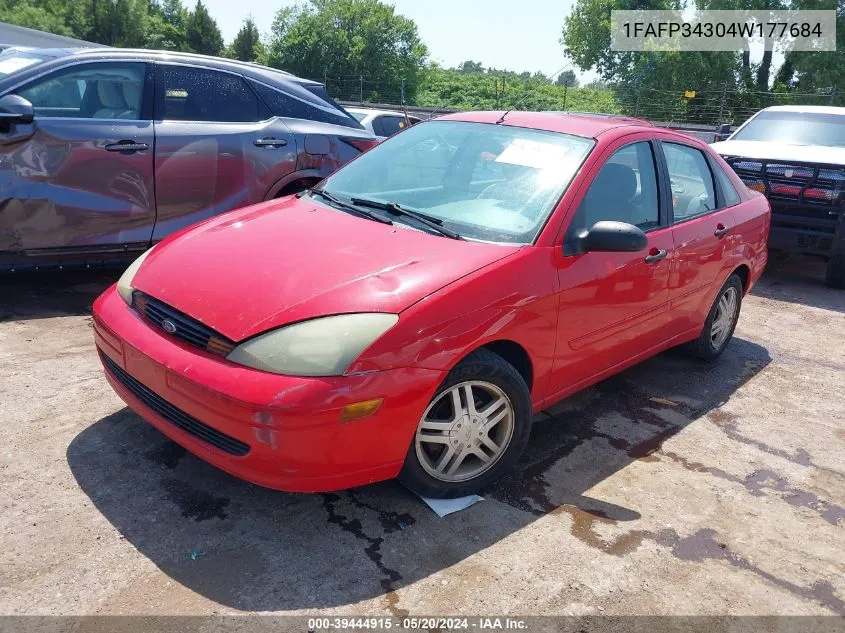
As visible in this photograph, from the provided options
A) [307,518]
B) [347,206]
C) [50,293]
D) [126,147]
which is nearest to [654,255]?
[347,206]

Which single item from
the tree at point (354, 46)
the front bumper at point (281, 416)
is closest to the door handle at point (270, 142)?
the front bumper at point (281, 416)

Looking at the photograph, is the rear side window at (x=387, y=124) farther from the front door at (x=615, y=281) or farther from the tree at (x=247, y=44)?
the tree at (x=247, y=44)

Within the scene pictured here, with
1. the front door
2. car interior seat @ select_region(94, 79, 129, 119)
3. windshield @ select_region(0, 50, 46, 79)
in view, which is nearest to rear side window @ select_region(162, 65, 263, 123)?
car interior seat @ select_region(94, 79, 129, 119)

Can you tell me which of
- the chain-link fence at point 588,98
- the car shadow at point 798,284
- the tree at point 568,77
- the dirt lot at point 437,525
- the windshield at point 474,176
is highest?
the chain-link fence at point 588,98

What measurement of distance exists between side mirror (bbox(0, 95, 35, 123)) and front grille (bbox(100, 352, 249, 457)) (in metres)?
2.23

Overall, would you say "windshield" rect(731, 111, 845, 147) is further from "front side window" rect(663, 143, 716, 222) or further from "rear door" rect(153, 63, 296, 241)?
"rear door" rect(153, 63, 296, 241)

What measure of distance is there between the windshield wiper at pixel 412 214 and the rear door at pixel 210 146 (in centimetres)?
211

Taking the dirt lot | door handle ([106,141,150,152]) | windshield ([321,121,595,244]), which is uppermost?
door handle ([106,141,150,152])

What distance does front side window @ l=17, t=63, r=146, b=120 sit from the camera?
4.76 m

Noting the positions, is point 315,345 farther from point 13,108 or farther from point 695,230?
point 13,108

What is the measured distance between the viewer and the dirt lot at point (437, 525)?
8.05 ft

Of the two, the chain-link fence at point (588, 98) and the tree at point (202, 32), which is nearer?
the chain-link fence at point (588, 98)

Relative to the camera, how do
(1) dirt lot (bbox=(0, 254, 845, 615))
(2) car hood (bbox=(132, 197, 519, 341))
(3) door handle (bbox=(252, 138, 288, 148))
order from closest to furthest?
(1) dirt lot (bbox=(0, 254, 845, 615)), (2) car hood (bbox=(132, 197, 519, 341)), (3) door handle (bbox=(252, 138, 288, 148))

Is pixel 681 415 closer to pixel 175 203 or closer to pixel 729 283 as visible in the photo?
pixel 729 283
